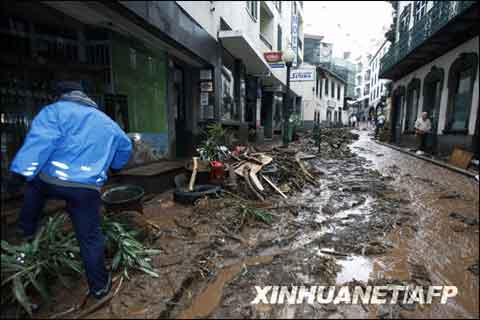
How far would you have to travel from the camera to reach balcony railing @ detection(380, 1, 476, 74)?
28.2 ft

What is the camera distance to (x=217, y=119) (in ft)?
29.1

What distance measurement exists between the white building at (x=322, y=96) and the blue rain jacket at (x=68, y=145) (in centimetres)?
2256

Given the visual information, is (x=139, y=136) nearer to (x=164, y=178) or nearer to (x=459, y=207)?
(x=164, y=178)

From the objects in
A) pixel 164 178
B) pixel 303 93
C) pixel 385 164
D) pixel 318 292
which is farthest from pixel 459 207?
pixel 303 93

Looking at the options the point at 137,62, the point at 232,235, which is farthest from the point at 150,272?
the point at 137,62

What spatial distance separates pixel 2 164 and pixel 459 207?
6958 mm

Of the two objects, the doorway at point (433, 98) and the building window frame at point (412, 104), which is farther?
the building window frame at point (412, 104)

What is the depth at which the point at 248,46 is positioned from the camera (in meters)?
9.09

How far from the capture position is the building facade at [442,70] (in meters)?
8.73

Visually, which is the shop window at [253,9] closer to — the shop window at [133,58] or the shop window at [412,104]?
the shop window at [133,58]

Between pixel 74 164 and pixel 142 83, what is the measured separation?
14.3 feet

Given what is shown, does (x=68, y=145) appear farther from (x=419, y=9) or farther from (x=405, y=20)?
(x=405, y=20)

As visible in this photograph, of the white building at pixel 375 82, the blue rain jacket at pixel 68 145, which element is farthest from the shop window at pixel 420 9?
the white building at pixel 375 82

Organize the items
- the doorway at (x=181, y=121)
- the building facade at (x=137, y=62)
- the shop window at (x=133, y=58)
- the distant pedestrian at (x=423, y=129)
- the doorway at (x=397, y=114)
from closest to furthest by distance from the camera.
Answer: the building facade at (x=137, y=62) → the shop window at (x=133, y=58) → the doorway at (x=181, y=121) → the distant pedestrian at (x=423, y=129) → the doorway at (x=397, y=114)
